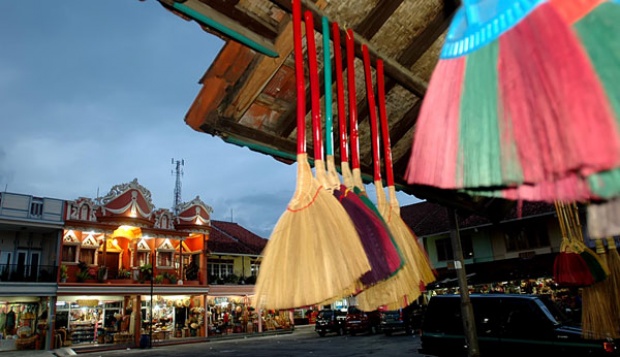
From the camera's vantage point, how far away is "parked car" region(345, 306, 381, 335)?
2366 cm

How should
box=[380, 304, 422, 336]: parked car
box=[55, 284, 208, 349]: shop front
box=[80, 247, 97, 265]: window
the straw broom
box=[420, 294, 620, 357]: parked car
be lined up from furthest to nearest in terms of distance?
box=[80, 247, 97, 265]: window < box=[55, 284, 208, 349]: shop front < box=[380, 304, 422, 336]: parked car < box=[420, 294, 620, 357]: parked car < the straw broom

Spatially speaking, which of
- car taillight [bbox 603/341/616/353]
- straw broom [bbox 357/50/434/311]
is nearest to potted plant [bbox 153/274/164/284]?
car taillight [bbox 603/341/616/353]

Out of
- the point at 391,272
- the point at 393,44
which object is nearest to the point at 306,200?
the point at 391,272

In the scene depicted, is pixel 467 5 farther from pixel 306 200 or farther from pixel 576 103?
pixel 306 200

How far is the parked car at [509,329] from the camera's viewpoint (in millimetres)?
6984

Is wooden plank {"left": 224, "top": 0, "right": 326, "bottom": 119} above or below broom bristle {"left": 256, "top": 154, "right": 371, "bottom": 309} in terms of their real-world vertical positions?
above

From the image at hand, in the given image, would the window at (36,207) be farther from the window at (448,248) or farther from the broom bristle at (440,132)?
the broom bristle at (440,132)

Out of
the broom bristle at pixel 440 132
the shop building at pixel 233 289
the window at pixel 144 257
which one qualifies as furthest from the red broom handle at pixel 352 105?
the window at pixel 144 257

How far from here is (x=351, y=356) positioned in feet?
46.0

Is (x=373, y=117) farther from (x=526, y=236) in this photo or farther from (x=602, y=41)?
(x=526, y=236)

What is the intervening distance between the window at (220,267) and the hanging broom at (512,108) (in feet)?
106

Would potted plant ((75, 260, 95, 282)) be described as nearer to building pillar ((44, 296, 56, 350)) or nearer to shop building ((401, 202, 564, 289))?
building pillar ((44, 296, 56, 350))

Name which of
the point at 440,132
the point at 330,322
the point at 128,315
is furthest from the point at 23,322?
the point at 440,132

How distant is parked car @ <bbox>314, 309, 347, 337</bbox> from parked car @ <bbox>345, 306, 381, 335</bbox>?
28.1 inches
